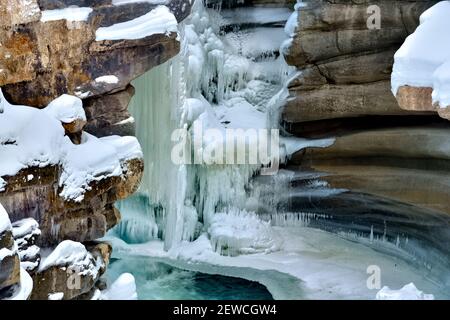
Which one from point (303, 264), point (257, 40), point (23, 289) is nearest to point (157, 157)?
point (303, 264)

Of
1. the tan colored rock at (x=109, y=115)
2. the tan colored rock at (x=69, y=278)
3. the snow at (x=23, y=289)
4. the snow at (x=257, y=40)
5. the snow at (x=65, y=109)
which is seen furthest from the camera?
Result: the snow at (x=257, y=40)

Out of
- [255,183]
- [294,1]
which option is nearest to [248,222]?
[255,183]

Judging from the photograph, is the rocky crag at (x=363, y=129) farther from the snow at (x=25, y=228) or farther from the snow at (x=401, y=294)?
the snow at (x=25, y=228)

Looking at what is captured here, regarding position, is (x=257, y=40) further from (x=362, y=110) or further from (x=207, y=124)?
(x=362, y=110)

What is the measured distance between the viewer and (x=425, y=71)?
5902 millimetres

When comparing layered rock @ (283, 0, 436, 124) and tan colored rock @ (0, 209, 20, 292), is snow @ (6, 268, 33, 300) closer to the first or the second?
tan colored rock @ (0, 209, 20, 292)

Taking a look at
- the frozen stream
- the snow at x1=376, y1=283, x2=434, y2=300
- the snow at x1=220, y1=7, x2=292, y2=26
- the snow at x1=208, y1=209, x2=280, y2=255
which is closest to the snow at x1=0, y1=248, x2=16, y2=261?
the snow at x1=376, y1=283, x2=434, y2=300

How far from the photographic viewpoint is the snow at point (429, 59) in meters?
5.68

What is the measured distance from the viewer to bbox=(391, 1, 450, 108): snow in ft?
18.6

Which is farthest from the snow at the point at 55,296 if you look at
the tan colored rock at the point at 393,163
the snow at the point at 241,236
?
the tan colored rock at the point at 393,163

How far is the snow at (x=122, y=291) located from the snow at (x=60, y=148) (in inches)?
35.5

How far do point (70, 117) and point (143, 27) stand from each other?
1.36m

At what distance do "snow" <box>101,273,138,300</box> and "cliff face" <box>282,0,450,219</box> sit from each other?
4.60 m

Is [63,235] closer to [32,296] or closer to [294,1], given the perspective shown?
[32,296]
